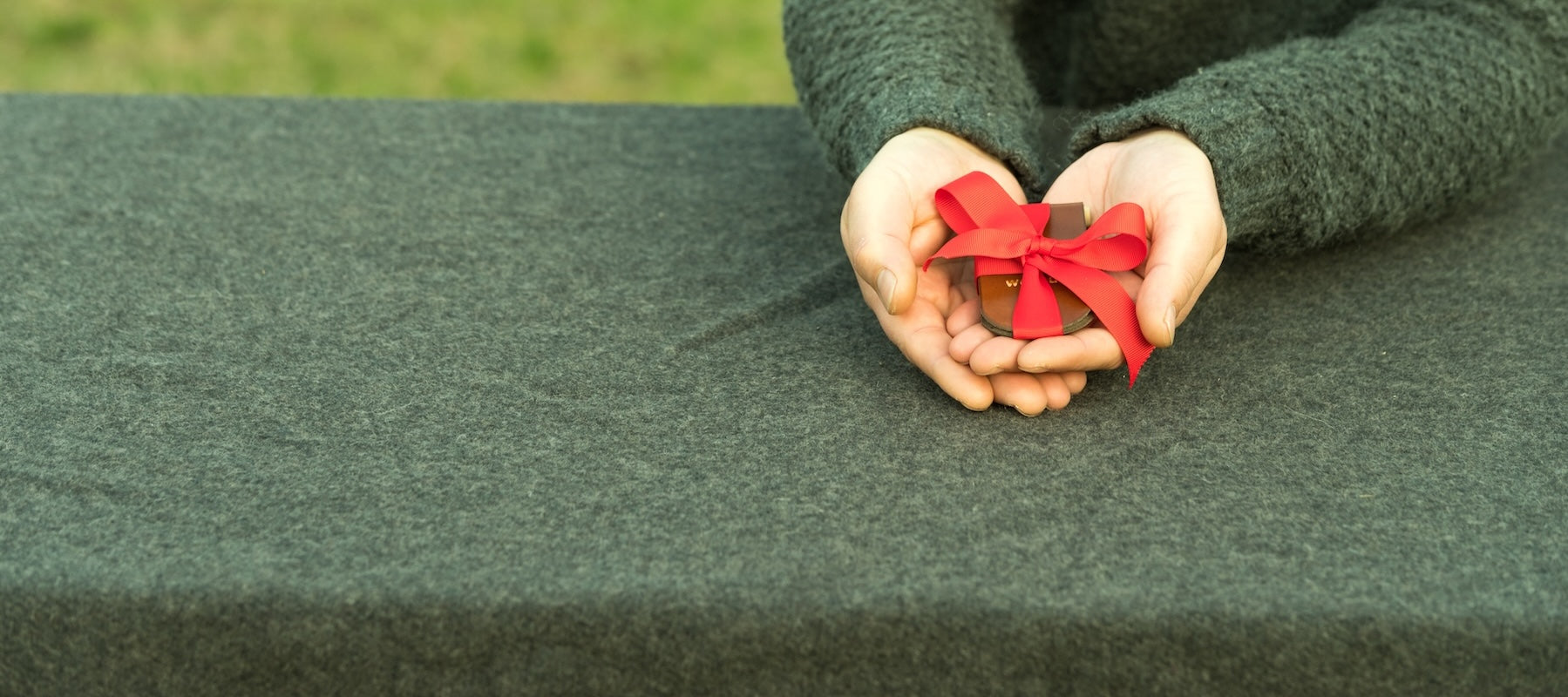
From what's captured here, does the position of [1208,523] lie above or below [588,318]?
below

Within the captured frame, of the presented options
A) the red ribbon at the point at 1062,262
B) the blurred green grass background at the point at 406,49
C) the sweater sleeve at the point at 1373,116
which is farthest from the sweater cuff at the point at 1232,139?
the blurred green grass background at the point at 406,49

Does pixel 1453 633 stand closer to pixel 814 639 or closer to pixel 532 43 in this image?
pixel 814 639

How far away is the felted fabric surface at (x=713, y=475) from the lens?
64 cm

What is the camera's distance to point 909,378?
0.83 meters

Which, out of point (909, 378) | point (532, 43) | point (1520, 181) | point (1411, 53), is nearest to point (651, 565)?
point (909, 378)

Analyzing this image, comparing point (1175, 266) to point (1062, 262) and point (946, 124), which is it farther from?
point (946, 124)

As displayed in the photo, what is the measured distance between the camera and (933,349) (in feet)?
2.63

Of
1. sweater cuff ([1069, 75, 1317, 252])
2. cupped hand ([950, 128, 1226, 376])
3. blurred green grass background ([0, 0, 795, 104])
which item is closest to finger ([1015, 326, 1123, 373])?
cupped hand ([950, 128, 1226, 376])

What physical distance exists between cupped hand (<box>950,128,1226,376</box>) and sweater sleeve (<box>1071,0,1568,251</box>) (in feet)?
0.08

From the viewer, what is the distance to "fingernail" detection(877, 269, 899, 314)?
A: 0.76 meters

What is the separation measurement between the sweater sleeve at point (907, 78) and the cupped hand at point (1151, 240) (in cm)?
6

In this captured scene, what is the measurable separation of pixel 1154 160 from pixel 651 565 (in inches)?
18.1

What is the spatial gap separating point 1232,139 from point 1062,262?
190 mm

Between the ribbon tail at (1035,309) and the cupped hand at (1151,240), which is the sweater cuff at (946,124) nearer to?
the cupped hand at (1151,240)
